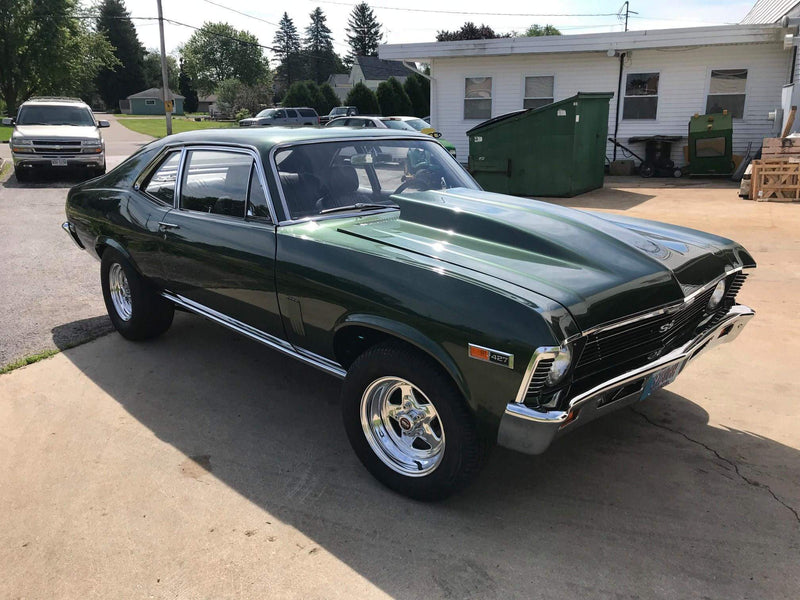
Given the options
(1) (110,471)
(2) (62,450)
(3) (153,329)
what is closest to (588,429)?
(1) (110,471)

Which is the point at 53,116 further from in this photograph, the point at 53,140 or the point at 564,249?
the point at 564,249

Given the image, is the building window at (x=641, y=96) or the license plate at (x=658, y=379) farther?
the building window at (x=641, y=96)

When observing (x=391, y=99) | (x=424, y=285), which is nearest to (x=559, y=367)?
(x=424, y=285)

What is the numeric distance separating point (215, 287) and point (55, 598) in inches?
76.9

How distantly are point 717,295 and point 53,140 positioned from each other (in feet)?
50.0

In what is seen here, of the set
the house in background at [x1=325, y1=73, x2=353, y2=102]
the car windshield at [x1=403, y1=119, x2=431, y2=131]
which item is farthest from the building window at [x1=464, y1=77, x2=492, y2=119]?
the house in background at [x1=325, y1=73, x2=353, y2=102]

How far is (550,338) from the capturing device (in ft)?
7.97

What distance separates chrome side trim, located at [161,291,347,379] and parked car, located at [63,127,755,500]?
12mm

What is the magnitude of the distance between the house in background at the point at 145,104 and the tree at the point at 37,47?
38808mm

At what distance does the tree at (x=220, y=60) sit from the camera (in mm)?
93250

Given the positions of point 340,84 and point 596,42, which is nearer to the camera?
point 596,42

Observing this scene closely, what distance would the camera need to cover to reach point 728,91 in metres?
16.5

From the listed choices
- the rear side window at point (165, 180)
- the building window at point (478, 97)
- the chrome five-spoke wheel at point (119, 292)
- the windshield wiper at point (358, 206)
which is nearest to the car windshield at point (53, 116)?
the building window at point (478, 97)

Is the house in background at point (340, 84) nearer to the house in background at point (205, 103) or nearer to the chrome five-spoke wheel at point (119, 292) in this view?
the house in background at point (205, 103)
